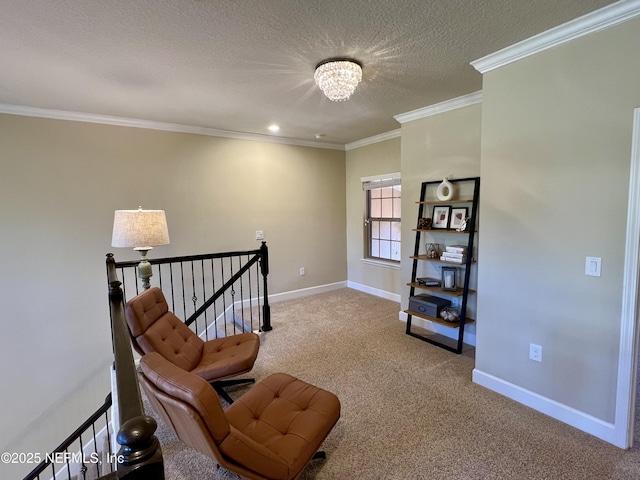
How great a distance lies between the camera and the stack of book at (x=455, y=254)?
330cm

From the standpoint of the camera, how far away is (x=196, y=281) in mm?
4344

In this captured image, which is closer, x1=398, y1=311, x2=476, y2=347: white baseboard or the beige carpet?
the beige carpet

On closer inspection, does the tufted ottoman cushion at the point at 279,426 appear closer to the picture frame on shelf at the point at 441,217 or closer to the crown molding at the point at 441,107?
the picture frame on shelf at the point at 441,217

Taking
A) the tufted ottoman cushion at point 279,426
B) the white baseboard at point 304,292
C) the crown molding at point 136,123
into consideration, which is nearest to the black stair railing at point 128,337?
the white baseboard at point 304,292

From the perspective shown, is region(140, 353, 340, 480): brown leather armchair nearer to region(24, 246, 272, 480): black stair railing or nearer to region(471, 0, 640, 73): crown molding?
region(24, 246, 272, 480): black stair railing

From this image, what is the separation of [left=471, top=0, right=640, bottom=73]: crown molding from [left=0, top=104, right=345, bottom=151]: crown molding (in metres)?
3.10

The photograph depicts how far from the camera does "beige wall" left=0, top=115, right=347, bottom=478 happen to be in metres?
3.29

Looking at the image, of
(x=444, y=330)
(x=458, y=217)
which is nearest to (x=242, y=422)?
(x=444, y=330)

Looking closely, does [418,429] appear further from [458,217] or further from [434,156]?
[434,156]

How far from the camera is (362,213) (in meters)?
5.44

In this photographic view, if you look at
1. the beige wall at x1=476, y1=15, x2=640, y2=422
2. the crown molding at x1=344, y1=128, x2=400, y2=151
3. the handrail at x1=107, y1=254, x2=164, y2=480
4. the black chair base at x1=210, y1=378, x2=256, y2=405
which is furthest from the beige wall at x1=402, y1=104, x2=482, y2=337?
the handrail at x1=107, y1=254, x2=164, y2=480

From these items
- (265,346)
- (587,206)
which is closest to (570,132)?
(587,206)

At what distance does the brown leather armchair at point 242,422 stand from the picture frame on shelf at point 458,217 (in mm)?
2366

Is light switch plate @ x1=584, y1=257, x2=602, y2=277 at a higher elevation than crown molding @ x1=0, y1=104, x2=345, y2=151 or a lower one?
lower
